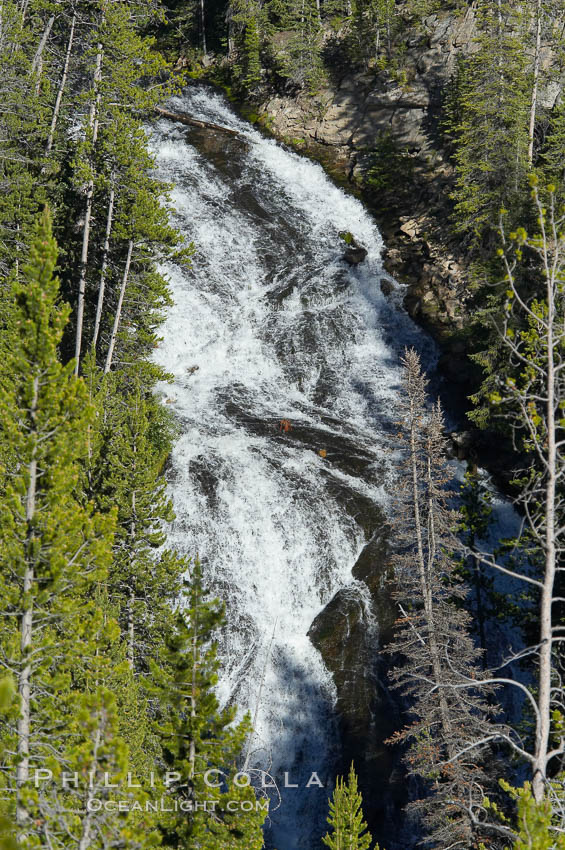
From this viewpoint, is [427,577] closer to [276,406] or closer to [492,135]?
[276,406]

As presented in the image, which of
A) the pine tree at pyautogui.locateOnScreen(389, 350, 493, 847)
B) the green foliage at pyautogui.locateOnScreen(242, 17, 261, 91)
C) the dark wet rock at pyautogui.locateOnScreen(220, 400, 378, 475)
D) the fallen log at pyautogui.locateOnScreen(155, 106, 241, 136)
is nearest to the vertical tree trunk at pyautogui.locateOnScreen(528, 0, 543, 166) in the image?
the fallen log at pyautogui.locateOnScreen(155, 106, 241, 136)

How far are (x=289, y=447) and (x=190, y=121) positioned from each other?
107 ft

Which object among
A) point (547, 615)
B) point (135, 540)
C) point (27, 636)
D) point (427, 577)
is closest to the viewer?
point (547, 615)

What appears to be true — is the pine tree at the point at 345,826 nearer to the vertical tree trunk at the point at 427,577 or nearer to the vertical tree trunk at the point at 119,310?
the vertical tree trunk at the point at 427,577

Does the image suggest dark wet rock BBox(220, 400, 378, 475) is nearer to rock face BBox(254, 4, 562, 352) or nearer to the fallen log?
rock face BBox(254, 4, 562, 352)

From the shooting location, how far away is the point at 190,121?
166 ft

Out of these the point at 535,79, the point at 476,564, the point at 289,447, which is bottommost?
the point at 476,564

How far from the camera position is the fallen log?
165ft

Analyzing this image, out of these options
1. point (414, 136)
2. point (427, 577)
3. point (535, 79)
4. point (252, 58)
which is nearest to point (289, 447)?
point (427, 577)

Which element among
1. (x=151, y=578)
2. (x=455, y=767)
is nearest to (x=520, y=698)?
(x=455, y=767)

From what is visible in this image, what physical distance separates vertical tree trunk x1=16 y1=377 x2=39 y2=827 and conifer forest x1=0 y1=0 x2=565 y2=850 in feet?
0.18

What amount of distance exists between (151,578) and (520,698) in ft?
41.5

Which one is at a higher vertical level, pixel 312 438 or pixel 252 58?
pixel 252 58

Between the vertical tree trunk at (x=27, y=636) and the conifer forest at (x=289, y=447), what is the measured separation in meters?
0.06
